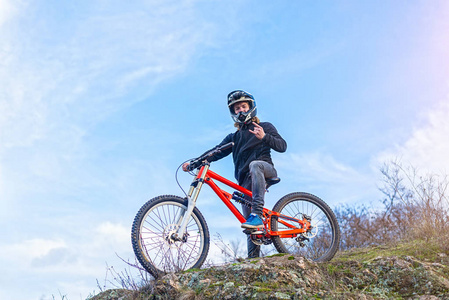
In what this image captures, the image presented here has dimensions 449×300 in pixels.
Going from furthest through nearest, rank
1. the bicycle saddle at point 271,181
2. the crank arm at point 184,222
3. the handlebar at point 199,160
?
the bicycle saddle at point 271,181
the handlebar at point 199,160
the crank arm at point 184,222

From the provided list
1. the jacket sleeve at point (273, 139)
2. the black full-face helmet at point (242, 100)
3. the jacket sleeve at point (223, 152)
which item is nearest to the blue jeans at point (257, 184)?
the jacket sleeve at point (273, 139)

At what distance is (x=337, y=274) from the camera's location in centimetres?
602

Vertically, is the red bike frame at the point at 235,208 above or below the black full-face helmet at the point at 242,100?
below

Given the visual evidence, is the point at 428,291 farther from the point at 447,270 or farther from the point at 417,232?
the point at 417,232

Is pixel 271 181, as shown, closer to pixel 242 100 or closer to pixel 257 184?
pixel 257 184

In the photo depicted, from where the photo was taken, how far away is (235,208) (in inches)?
263

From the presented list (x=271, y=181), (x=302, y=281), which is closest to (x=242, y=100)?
(x=271, y=181)

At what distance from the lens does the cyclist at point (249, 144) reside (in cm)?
676

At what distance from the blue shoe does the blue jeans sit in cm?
8

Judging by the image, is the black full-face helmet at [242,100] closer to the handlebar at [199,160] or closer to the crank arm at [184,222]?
the handlebar at [199,160]

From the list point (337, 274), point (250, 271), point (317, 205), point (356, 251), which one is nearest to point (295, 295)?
point (250, 271)

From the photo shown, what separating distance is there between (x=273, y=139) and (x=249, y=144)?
15.2 inches

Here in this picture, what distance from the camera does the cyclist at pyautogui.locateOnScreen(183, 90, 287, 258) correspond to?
22.2 ft

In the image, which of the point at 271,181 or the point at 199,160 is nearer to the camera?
the point at 199,160
